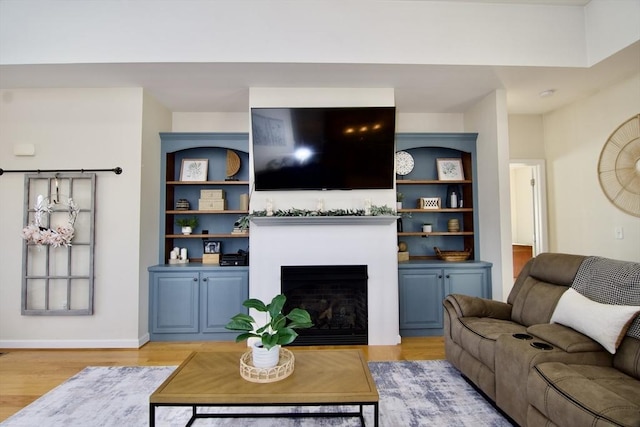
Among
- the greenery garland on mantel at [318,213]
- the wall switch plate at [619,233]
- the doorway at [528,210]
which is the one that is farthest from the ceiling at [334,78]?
the wall switch plate at [619,233]

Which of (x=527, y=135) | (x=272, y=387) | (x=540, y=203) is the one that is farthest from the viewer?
(x=527, y=135)

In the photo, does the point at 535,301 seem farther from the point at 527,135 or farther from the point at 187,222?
the point at 187,222

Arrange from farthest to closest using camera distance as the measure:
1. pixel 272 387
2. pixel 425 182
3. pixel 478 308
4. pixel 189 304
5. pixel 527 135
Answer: pixel 527 135 → pixel 425 182 → pixel 189 304 → pixel 478 308 → pixel 272 387

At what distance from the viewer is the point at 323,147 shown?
11.9 ft

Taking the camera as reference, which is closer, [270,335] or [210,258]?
[270,335]

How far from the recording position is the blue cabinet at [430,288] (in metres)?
3.89

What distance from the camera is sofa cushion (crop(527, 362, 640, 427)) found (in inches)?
54.0

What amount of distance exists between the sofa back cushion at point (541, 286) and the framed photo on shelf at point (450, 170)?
1.80 meters

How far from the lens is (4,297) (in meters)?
3.61

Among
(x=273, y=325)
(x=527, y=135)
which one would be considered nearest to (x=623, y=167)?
(x=527, y=135)

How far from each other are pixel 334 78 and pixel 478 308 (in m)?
2.61

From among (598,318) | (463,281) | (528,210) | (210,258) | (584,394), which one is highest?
(528,210)

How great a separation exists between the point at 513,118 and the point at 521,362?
3.86 meters

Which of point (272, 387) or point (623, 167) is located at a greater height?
point (623, 167)
